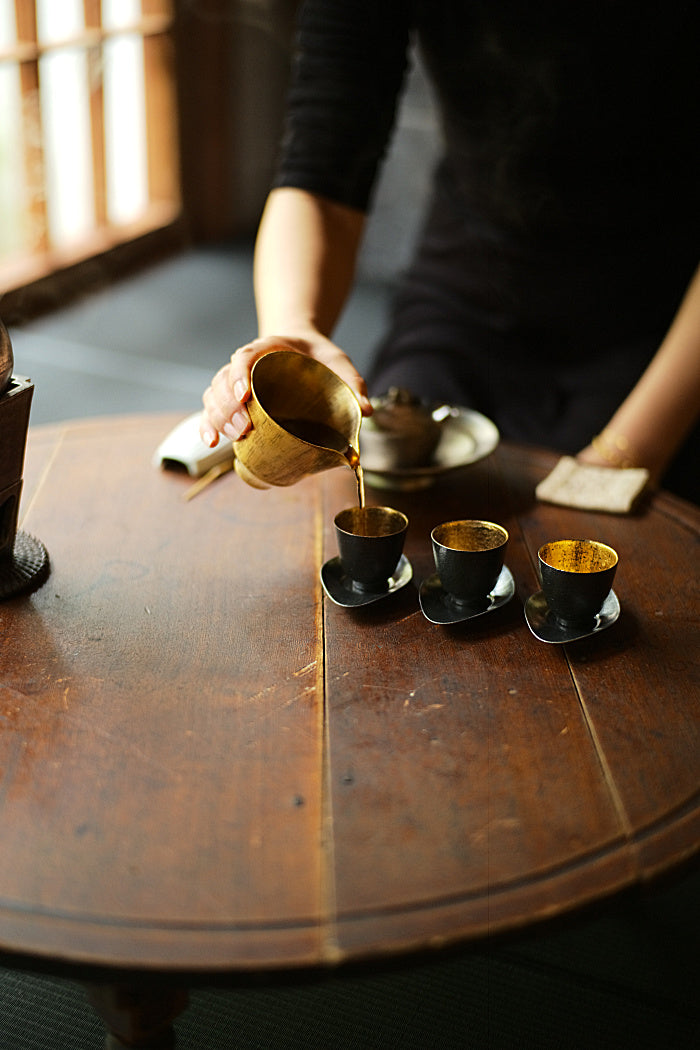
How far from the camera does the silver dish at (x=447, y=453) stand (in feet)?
4.65

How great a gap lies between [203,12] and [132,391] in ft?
7.47

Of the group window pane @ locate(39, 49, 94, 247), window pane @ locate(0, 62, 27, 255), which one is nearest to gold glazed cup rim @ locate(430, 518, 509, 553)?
window pane @ locate(0, 62, 27, 255)

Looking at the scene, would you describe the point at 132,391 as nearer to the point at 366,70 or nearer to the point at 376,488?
the point at 366,70

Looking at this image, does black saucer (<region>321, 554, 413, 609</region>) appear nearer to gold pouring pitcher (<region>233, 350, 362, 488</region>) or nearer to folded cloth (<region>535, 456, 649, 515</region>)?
gold pouring pitcher (<region>233, 350, 362, 488</region>)

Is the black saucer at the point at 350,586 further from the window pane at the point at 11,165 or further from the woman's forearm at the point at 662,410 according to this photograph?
the window pane at the point at 11,165

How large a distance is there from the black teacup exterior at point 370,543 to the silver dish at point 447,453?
9.3 inches

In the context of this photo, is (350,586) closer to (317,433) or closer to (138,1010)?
(317,433)

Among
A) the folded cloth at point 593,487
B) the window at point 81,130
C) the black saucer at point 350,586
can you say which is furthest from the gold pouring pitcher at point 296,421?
the window at point 81,130

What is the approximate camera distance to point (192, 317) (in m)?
3.75

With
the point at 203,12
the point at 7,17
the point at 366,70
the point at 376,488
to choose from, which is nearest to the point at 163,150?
the point at 203,12

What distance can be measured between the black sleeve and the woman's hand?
0.58 meters

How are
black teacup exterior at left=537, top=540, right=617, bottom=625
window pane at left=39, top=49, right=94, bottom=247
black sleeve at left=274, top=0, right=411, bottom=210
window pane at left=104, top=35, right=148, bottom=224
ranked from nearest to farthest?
black teacup exterior at left=537, top=540, right=617, bottom=625 < black sleeve at left=274, top=0, right=411, bottom=210 < window pane at left=39, top=49, right=94, bottom=247 < window pane at left=104, top=35, right=148, bottom=224

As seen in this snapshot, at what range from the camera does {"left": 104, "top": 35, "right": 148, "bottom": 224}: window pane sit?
4039 mm

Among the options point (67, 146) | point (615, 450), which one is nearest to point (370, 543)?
point (615, 450)
